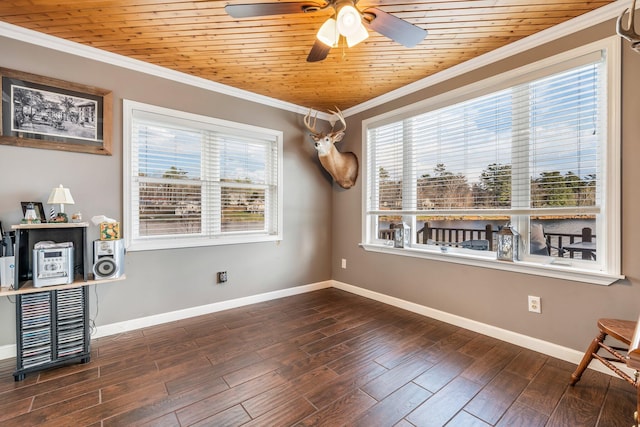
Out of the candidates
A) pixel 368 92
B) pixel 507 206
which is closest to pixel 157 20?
pixel 368 92

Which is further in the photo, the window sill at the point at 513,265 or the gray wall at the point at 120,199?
the gray wall at the point at 120,199

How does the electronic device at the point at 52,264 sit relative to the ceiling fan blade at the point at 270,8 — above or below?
below

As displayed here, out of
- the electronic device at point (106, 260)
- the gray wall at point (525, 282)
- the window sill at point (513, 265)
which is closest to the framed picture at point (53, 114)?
the electronic device at point (106, 260)

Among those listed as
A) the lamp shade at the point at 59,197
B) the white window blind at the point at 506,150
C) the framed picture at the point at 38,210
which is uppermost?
the white window blind at the point at 506,150

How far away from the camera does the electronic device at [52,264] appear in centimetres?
204

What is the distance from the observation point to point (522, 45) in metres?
2.45

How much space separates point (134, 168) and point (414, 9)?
2.90 metres

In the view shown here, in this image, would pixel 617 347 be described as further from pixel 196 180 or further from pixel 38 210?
pixel 38 210

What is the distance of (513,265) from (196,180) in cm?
333

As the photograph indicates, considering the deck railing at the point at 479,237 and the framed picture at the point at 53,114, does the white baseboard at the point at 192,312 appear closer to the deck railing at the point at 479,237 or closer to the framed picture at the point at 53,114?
the framed picture at the point at 53,114

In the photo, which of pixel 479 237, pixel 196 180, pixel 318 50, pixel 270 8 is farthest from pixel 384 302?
pixel 270 8

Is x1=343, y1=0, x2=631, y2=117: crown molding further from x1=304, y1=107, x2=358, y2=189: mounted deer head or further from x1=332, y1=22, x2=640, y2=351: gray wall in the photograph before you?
x1=304, y1=107, x2=358, y2=189: mounted deer head

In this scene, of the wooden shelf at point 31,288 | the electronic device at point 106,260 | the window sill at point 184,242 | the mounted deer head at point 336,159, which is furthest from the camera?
the mounted deer head at point 336,159

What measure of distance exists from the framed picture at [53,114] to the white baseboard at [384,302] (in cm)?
170
